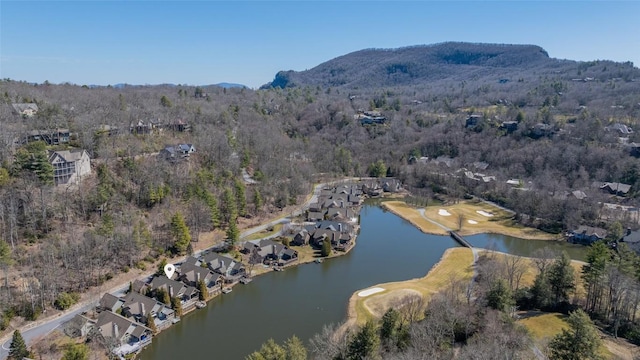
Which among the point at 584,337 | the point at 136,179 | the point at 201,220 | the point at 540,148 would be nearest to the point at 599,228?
the point at 540,148

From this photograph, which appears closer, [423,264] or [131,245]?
[131,245]

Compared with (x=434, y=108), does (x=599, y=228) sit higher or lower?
lower

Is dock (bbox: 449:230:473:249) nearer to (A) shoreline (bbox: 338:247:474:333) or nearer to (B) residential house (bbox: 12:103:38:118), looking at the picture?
(A) shoreline (bbox: 338:247:474:333)

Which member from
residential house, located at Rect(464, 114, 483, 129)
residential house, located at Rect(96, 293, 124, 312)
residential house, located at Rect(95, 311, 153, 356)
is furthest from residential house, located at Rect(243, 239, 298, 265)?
residential house, located at Rect(464, 114, 483, 129)

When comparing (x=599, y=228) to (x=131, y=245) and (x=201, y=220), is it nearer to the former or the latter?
(x=201, y=220)

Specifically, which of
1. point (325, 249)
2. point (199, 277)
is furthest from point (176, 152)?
point (325, 249)

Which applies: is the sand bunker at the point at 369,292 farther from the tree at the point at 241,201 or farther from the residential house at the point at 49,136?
the residential house at the point at 49,136
